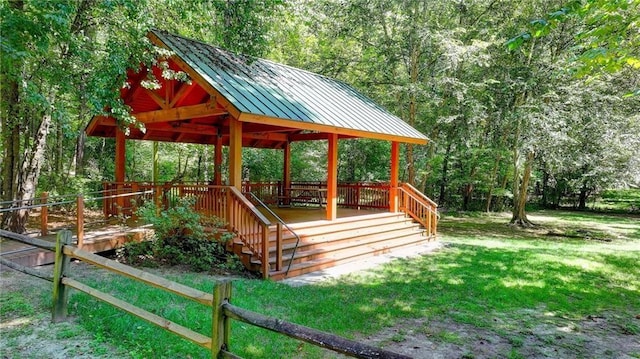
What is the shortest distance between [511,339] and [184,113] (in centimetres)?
723

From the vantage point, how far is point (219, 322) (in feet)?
9.35

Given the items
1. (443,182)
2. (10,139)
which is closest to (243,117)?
(10,139)

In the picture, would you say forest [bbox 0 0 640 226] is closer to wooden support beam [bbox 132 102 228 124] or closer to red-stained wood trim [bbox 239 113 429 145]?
wooden support beam [bbox 132 102 228 124]

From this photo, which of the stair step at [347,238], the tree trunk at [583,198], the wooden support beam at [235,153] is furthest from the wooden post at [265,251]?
the tree trunk at [583,198]

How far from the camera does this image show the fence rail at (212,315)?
2234mm

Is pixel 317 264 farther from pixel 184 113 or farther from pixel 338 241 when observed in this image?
pixel 184 113

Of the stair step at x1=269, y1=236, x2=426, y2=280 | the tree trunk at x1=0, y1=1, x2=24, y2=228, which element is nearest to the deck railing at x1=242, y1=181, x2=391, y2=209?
the stair step at x1=269, y1=236, x2=426, y2=280

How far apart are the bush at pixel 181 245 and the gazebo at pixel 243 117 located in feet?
1.28

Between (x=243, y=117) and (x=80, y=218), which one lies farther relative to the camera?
(x=243, y=117)

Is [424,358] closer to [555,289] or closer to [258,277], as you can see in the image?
[258,277]

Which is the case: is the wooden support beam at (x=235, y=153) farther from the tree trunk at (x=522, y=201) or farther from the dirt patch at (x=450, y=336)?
the tree trunk at (x=522, y=201)

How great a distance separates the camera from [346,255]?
29.7 ft

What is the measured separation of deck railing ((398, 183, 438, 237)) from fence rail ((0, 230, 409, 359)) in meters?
9.83

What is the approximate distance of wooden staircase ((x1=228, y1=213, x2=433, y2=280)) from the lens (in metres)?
7.68
